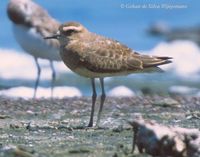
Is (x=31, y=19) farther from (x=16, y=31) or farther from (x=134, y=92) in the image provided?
(x=134, y=92)

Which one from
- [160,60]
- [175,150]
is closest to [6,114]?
[160,60]

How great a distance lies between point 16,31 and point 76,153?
7.36 m

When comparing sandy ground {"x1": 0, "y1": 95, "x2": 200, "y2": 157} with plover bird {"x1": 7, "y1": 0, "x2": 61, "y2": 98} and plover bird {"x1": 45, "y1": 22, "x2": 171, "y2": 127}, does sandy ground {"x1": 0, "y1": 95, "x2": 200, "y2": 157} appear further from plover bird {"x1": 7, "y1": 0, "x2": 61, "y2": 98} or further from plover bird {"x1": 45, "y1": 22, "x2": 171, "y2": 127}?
plover bird {"x1": 7, "y1": 0, "x2": 61, "y2": 98}

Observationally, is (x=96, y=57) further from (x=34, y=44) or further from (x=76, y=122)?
(x=34, y=44)

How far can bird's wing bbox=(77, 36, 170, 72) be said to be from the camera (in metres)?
9.52

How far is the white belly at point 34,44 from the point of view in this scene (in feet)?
45.6

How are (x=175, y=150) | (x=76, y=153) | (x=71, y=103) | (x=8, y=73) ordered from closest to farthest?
1. (x=175, y=150)
2. (x=76, y=153)
3. (x=71, y=103)
4. (x=8, y=73)

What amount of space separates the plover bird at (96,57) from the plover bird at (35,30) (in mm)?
3934

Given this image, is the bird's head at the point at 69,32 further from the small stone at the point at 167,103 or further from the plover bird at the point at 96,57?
the small stone at the point at 167,103

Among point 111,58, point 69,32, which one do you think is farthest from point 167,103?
point 69,32

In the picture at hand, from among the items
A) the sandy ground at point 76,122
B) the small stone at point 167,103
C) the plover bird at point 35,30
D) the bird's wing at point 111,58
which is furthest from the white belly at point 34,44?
the bird's wing at point 111,58

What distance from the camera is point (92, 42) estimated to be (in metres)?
9.73

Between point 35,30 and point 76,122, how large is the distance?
4.21m

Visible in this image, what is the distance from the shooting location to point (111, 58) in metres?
9.62
